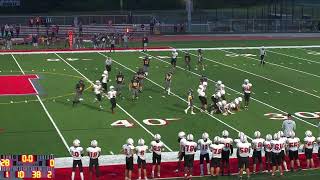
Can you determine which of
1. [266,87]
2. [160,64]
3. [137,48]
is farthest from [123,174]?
[137,48]

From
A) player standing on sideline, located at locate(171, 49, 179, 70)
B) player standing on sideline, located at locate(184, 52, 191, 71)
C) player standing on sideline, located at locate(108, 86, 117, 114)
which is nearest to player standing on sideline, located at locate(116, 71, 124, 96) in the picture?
player standing on sideline, located at locate(108, 86, 117, 114)

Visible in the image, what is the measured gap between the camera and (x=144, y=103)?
28.9 meters

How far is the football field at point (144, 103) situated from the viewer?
23672 millimetres

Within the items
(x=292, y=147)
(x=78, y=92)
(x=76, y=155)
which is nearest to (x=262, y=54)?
(x=78, y=92)

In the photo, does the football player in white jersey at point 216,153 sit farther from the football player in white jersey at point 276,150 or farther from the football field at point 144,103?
the football field at point 144,103

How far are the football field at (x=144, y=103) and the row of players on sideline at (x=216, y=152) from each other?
2.94 meters

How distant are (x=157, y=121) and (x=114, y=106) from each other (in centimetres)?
224

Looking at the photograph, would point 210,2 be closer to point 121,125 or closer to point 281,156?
point 121,125

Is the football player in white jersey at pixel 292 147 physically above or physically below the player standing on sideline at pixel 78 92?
below

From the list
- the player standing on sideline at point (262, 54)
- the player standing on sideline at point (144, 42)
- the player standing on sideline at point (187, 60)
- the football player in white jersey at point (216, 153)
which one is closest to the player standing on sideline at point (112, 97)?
the football player in white jersey at point (216, 153)

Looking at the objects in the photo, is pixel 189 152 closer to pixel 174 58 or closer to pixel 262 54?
pixel 174 58

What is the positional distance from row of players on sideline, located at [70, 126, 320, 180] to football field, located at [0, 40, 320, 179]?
2936 millimetres

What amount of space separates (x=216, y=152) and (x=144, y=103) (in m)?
10.5

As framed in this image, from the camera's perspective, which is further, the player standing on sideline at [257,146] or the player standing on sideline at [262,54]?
the player standing on sideline at [262,54]
